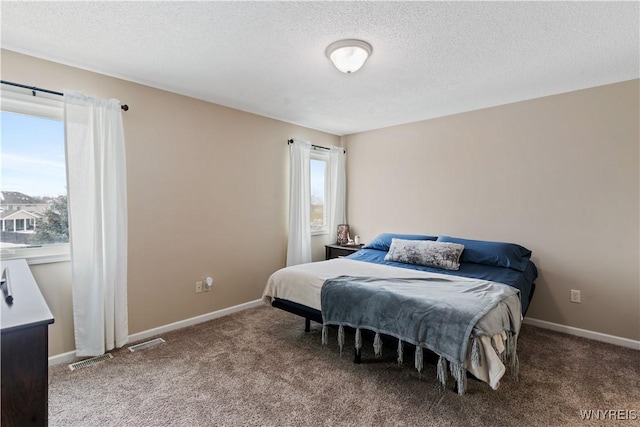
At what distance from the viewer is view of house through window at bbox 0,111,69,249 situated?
2.37 metres

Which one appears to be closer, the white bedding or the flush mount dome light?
the flush mount dome light

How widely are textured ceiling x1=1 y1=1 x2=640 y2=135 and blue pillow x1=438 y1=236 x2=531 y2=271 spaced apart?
4.94 ft

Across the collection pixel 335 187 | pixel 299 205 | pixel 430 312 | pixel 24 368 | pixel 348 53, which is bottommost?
pixel 430 312

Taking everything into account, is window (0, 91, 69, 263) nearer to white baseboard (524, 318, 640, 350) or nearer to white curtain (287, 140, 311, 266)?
white curtain (287, 140, 311, 266)

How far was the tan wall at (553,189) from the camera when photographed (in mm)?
2846

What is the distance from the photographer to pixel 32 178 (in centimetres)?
247

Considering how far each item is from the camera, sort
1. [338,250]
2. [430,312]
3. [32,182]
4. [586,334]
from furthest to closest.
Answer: [338,250] < [586,334] < [32,182] < [430,312]

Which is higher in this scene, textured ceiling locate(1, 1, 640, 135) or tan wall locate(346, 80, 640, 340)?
textured ceiling locate(1, 1, 640, 135)

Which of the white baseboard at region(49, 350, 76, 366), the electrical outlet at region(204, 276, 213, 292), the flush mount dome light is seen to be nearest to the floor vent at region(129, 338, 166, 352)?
the white baseboard at region(49, 350, 76, 366)

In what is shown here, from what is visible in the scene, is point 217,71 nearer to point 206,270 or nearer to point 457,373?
point 206,270

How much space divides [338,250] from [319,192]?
92cm

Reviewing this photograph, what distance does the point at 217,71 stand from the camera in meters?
2.67

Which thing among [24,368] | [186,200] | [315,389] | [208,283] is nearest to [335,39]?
[186,200]

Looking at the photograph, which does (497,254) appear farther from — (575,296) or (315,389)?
(315,389)
